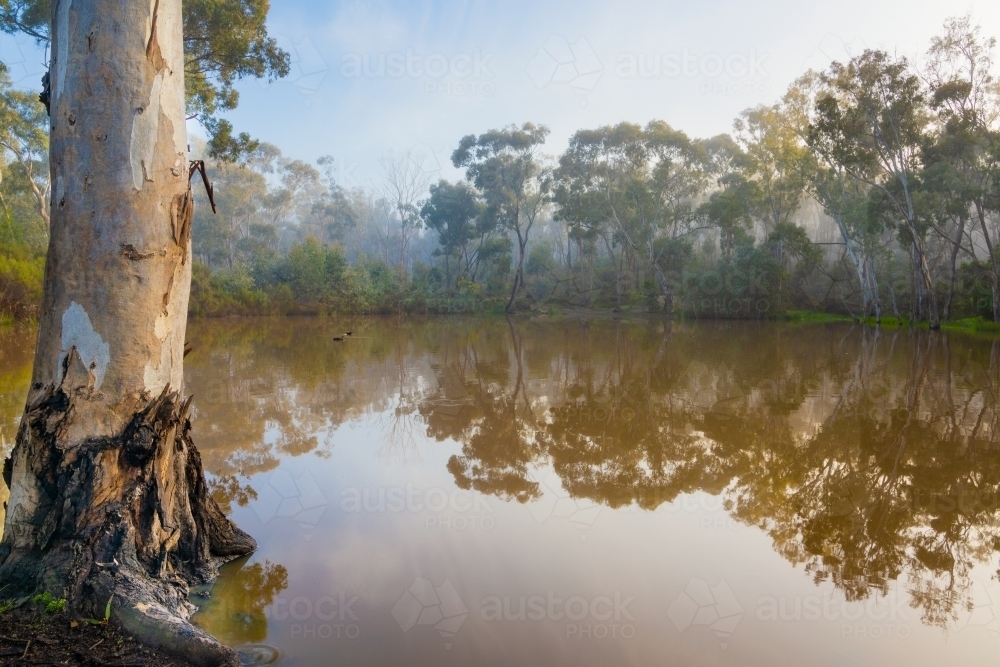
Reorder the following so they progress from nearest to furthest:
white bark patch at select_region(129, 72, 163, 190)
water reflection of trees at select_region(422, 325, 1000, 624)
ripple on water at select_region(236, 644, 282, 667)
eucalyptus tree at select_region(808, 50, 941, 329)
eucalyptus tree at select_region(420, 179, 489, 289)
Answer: ripple on water at select_region(236, 644, 282, 667) → white bark patch at select_region(129, 72, 163, 190) → water reflection of trees at select_region(422, 325, 1000, 624) → eucalyptus tree at select_region(808, 50, 941, 329) → eucalyptus tree at select_region(420, 179, 489, 289)

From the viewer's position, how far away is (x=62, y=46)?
2.39 metres

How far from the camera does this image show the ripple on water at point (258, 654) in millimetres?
2133

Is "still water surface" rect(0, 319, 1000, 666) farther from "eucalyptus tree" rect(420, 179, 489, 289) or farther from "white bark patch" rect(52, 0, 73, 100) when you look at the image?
"eucalyptus tree" rect(420, 179, 489, 289)

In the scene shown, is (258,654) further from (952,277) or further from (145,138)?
(952,277)

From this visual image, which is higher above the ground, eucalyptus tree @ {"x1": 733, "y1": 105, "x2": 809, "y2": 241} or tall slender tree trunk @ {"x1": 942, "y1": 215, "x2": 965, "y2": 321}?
eucalyptus tree @ {"x1": 733, "y1": 105, "x2": 809, "y2": 241}

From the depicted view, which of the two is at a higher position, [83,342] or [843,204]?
[843,204]

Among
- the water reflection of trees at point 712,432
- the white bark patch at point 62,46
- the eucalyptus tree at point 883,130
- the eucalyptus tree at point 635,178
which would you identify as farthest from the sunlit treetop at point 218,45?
the eucalyptus tree at point 635,178

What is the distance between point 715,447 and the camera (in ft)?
16.5

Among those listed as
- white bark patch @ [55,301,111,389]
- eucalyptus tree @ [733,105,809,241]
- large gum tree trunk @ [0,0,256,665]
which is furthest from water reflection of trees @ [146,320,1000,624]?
eucalyptus tree @ [733,105,809,241]

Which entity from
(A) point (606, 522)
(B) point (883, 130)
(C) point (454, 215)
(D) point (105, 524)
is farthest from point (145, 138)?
(C) point (454, 215)

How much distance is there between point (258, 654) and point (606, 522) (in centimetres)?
192

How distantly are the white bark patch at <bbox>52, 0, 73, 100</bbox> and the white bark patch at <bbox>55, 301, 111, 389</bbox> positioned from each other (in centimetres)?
87

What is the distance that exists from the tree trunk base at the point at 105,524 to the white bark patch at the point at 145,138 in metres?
0.86

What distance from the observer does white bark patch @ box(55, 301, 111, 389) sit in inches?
90.1
